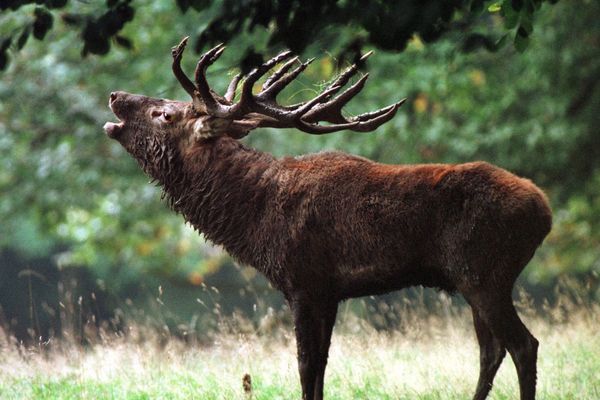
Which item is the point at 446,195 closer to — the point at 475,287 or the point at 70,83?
the point at 475,287

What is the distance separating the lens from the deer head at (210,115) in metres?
6.39

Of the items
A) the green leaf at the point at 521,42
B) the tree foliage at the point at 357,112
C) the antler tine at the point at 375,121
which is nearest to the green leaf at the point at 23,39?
the antler tine at the point at 375,121

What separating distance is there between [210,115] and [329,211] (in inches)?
42.7

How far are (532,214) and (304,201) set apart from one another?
1.34 metres

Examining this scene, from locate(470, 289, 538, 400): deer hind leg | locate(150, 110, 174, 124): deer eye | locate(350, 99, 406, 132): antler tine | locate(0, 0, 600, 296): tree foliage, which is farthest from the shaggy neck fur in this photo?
locate(0, 0, 600, 296): tree foliage

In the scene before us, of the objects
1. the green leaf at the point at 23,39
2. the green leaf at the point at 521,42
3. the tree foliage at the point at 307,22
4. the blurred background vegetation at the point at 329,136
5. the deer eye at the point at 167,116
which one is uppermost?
the green leaf at the point at 23,39

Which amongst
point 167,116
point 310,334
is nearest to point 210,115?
point 167,116

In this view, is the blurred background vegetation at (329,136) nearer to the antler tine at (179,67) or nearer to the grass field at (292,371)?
the grass field at (292,371)

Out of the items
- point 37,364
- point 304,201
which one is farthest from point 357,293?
point 37,364

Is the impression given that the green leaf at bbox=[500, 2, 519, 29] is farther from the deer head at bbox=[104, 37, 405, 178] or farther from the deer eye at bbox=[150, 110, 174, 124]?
the deer eye at bbox=[150, 110, 174, 124]

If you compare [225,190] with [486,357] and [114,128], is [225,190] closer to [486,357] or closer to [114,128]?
[114,128]

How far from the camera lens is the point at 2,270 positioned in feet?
91.9

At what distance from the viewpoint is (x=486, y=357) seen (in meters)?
6.25

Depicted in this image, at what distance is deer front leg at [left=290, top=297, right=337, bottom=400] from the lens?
20.0 feet
